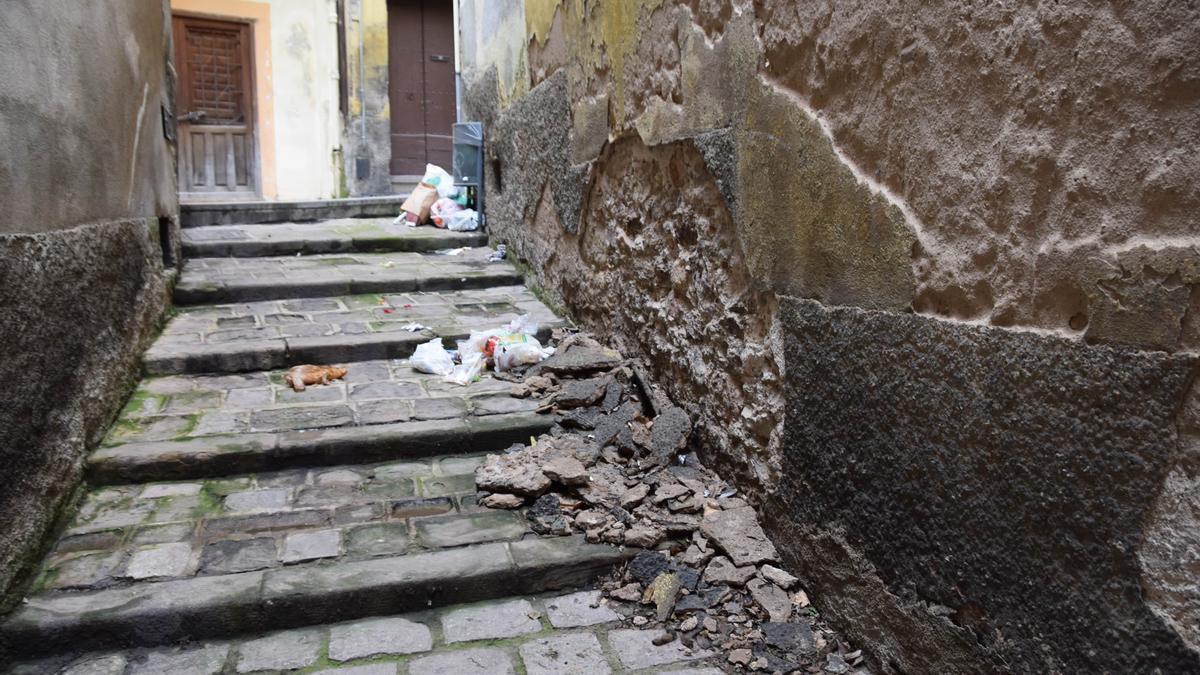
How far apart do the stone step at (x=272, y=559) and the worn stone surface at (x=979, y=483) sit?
33.3 inches

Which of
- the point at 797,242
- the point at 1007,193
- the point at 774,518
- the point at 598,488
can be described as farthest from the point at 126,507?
the point at 1007,193

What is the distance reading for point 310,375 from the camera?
3996 mm

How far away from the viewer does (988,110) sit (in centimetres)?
175

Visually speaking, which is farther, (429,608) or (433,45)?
(433,45)

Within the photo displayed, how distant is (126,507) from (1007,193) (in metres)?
2.86

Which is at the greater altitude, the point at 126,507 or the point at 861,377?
the point at 861,377

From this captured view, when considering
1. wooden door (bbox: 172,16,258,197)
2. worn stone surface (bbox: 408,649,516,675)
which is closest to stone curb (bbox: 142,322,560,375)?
worn stone surface (bbox: 408,649,516,675)

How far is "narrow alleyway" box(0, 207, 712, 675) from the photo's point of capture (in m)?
2.41

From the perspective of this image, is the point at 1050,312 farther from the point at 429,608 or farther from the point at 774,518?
the point at 429,608

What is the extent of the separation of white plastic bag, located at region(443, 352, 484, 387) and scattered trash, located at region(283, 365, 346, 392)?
0.51 metres

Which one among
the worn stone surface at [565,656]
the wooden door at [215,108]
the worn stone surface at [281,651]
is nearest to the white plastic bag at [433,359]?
the worn stone surface at [281,651]

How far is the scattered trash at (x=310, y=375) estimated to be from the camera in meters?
3.93

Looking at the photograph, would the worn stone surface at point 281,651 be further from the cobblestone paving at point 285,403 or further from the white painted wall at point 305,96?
the white painted wall at point 305,96

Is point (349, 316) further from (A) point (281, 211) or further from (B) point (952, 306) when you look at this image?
(B) point (952, 306)
